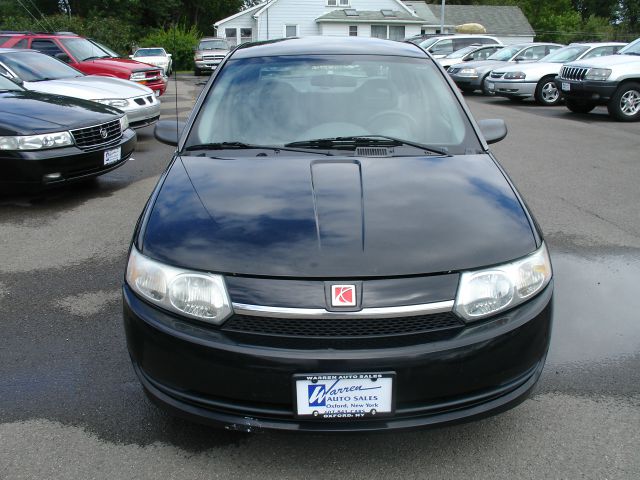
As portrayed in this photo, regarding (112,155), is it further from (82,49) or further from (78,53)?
(82,49)

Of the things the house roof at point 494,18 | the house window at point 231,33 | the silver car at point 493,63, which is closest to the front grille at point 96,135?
the silver car at point 493,63

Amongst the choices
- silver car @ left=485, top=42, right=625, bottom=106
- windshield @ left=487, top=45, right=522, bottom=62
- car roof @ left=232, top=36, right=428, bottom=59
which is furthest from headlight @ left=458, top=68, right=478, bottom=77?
car roof @ left=232, top=36, right=428, bottom=59

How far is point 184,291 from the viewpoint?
7.33 feet

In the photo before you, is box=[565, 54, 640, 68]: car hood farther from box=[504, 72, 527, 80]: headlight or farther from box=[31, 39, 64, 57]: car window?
box=[31, 39, 64, 57]: car window

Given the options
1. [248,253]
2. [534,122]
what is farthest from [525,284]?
[534,122]

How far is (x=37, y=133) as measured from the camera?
5.92 m

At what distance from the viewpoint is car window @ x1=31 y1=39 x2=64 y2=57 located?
1223 cm

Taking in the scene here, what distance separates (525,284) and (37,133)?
5216 mm

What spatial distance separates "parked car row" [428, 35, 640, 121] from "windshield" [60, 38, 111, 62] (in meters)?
8.62

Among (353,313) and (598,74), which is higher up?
(598,74)

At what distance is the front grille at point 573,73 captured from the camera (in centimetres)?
1241

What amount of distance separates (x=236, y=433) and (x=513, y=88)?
15.1 m

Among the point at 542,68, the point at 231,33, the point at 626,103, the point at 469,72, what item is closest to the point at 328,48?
the point at 626,103

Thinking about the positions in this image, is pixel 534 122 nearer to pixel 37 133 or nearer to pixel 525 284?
pixel 37 133
